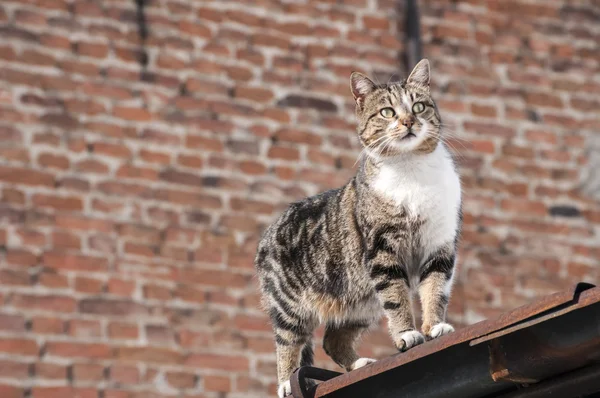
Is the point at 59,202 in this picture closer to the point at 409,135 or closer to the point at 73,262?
the point at 73,262

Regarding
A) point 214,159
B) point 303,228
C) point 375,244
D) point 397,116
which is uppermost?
point 214,159

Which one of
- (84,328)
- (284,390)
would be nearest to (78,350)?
(84,328)

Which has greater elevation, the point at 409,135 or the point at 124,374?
the point at 124,374

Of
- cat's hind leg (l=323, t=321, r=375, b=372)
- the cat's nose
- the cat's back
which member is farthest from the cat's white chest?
cat's hind leg (l=323, t=321, r=375, b=372)

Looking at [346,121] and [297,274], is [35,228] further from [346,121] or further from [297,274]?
[297,274]

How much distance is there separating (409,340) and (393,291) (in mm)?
277

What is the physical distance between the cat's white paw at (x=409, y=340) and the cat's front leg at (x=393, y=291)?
0.07 meters

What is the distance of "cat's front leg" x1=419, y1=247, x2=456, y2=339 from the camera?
3596 millimetres

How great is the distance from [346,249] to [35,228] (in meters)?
2.71

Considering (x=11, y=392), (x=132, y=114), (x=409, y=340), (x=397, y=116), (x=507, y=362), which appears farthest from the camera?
(x=132, y=114)

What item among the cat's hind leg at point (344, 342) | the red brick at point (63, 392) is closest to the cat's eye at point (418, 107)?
the cat's hind leg at point (344, 342)

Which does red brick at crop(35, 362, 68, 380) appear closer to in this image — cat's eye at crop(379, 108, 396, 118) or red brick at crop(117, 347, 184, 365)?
red brick at crop(117, 347, 184, 365)

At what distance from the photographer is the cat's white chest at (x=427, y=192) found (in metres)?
3.68

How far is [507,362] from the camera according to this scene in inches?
105
